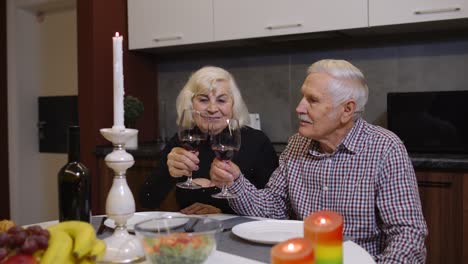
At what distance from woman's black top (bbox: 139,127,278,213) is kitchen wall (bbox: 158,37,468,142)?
A: 104 centimetres

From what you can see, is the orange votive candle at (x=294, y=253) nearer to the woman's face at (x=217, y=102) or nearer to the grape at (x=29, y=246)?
the grape at (x=29, y=246)

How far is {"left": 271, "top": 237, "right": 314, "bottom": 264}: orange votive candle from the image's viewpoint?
629 mm

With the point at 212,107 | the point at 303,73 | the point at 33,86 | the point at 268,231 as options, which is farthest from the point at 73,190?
the point at 33,86

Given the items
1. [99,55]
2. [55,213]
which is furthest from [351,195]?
[55,213]

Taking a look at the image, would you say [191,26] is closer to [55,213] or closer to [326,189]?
[326,189]

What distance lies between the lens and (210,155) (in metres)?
2.00

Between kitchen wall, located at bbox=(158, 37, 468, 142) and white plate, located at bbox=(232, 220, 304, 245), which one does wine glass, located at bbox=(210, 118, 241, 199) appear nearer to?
white plate, located at bbox=(232, 220, 304, 245)

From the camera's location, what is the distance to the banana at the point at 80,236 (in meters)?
Answer: 0.80

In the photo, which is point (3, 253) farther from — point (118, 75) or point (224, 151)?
point (224, 151)

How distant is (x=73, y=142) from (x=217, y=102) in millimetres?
977

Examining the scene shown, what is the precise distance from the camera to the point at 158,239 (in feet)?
2.69

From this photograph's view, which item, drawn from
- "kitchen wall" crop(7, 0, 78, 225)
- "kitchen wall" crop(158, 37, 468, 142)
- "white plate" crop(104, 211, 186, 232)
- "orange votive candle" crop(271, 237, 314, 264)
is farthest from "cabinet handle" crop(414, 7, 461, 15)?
"kitchen wall" crop(7, 0, 78, 225)

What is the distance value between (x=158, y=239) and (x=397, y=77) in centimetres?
223

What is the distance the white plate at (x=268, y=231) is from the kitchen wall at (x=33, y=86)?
2.91m
